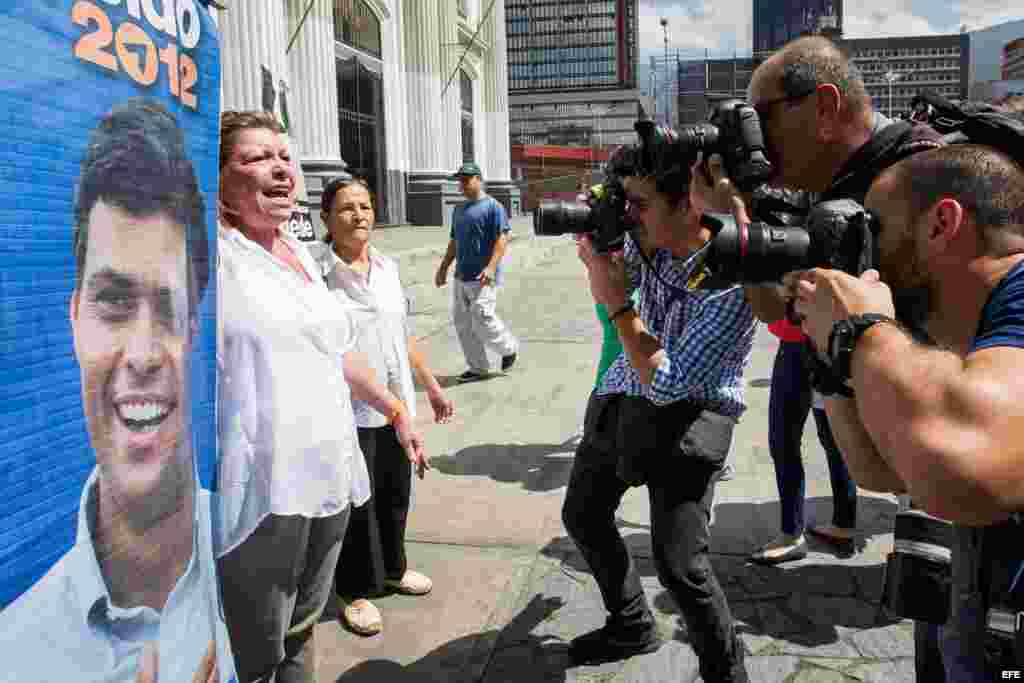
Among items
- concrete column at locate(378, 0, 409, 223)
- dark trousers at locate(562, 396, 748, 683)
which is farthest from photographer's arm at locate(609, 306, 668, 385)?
concrete column at locate(378, 0, 409, 223)

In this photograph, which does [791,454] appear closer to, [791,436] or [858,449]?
[791,436]

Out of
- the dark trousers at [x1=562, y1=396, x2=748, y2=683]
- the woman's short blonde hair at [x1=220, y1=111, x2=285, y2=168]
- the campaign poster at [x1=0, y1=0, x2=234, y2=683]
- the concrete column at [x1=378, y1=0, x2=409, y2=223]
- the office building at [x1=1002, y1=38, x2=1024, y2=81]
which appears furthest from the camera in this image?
the office building at [x1=1002, y1=38, x2=1024, y2=81]

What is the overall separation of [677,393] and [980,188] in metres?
1.06

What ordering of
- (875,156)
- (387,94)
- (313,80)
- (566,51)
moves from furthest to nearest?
(566,51) → (387,94) → (313,80) → (875,156)

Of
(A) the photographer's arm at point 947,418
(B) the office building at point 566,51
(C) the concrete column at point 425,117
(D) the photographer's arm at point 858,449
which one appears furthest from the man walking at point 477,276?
(B) the office building at point 566,51

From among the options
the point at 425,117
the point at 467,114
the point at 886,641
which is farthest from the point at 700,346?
the point at 467,114

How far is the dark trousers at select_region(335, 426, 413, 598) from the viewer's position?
9.39 feet

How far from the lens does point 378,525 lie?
302cm

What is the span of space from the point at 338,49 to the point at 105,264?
601 inches

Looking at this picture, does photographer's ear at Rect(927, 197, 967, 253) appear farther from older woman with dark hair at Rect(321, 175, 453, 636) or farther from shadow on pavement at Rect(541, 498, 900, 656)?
older woman with dark hair at Rect(321, 175, 453, 636)

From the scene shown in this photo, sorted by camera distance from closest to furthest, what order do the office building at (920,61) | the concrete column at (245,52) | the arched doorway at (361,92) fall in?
→ the concrete column at (245,52)
the arched doorway at (361,92)
the office building at (920,61)

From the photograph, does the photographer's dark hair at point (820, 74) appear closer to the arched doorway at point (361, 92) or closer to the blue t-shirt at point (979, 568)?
the blue t-shirt at point (979, 568)

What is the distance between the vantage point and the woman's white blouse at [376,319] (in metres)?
2.74

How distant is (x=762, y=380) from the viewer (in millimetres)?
6406
